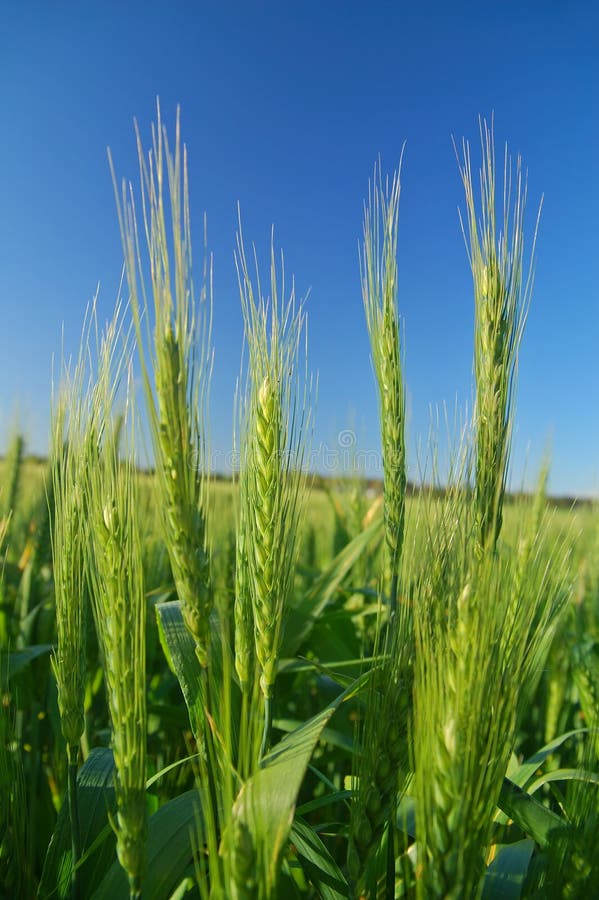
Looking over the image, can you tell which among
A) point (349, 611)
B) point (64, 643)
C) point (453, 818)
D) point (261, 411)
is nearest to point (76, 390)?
point (261, 411)

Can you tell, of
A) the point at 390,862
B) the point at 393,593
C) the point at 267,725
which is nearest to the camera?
the point at 390,862

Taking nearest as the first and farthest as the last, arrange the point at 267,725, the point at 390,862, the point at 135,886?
the point at 135,886, the point at 390,862, the point at 267,725

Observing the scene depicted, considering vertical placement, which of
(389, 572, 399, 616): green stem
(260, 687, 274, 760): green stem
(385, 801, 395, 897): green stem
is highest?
(389, 572, 399, 616): green stem

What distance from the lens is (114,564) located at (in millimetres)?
981

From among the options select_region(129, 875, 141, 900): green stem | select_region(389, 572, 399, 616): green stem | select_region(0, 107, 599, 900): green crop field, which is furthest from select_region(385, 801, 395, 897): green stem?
select_region(389, 572, 399, 616): green stem

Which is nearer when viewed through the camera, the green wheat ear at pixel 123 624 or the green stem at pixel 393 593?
the green wheat ear at pixel 123 624

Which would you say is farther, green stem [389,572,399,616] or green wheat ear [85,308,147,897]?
green stem [389,572,399,616]

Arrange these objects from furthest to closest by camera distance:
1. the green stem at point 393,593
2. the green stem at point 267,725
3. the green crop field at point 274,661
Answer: the green stem at point 393,593 → the green stem at point 267,725 → the green crop field at point 274,661

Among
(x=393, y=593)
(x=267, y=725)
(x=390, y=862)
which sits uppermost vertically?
(x=393, y=593)

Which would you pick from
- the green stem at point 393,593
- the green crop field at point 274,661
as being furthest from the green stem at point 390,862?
the green stem at point 393,593

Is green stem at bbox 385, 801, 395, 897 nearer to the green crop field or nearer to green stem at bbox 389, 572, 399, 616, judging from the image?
the green crop field

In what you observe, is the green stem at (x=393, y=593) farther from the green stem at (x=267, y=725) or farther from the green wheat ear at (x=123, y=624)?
the green wheat ear at (x=123, y=624)

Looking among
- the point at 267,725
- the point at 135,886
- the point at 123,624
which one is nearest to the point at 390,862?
the point at 267,725

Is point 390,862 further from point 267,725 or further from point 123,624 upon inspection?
point 123,624
